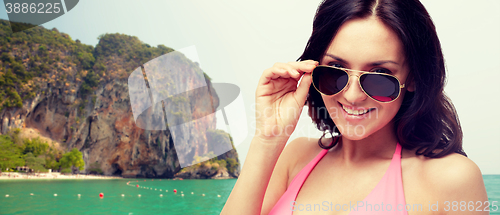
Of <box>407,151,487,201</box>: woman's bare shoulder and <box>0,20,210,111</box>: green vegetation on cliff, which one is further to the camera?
<box>0,20,210,111</box>: green vegetation on cliff

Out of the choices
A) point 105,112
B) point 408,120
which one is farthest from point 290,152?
point 105,112

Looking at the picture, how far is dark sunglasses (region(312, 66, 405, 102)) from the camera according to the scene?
0.83 metres

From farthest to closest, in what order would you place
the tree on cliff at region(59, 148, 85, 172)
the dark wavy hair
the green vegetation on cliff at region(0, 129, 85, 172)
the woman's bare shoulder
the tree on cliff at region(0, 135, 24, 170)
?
the tree on cliff at region(59, 148, 85, 172) → the green vegetation on cliff at region(0, 129, 85, 172) → the tree on cliff at region(0, 135, 24, 170) → the dark wavy hair → the woman's bare shoulder

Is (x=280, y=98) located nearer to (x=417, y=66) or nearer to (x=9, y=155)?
(x=417, y=66)

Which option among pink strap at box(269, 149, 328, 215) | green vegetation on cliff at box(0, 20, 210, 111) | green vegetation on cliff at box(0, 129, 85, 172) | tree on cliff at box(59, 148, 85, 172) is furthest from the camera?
green vegetation on cliff at box(0, 20, 210, 111)

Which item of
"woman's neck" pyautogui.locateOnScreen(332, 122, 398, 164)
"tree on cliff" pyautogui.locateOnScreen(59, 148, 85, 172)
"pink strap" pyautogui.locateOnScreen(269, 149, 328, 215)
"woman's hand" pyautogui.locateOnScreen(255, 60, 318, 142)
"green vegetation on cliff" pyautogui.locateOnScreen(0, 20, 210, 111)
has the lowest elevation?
"tree on cliff" pyautogui.locateOnScreen(59, 148, 85, 172)

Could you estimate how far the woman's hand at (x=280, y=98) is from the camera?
90 cm

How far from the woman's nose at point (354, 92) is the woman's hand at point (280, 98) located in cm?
13

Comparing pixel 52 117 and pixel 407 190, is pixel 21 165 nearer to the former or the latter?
pixel 52 117

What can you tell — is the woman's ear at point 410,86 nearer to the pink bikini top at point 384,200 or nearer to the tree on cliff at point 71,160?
the pink bikini top at point 384,200

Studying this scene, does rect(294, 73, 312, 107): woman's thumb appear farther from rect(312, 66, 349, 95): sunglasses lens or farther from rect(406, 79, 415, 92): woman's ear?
rect(406, 79, 415, 92): woman's ear

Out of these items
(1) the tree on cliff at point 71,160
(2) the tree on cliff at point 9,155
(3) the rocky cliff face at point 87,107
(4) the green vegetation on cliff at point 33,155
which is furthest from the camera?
(3) the rocky cliff face at point 87,107

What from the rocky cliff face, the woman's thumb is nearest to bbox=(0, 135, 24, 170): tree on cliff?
the rocky cliff face

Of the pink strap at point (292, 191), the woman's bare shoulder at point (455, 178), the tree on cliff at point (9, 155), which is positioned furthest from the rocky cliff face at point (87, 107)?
the woman's bare shoulder at point (455, 178)
